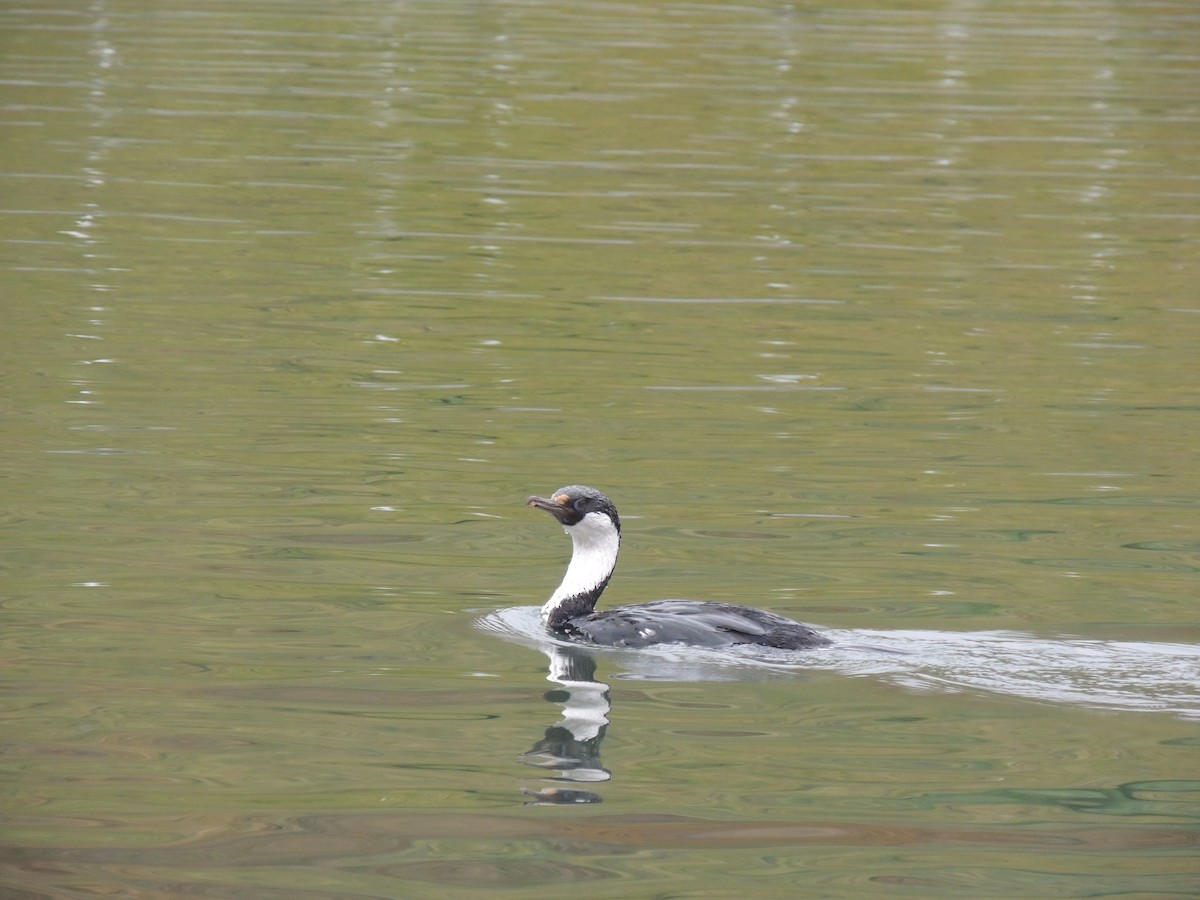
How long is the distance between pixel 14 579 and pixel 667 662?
11.0ft

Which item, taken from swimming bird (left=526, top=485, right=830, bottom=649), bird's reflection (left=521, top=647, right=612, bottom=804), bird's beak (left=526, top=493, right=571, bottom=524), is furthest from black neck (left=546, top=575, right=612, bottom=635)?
bird's beak (left=526, top=493, right=571, bottom=524)

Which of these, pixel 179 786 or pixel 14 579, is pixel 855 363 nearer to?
pixel 14 579

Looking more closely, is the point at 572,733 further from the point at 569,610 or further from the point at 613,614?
the point at 569,610

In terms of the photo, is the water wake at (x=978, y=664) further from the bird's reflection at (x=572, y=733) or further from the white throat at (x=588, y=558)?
the white throat at (x=588, y=558)

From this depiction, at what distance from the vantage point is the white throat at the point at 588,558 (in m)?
10.3

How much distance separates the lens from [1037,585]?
10922 mm

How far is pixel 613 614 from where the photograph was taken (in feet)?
32.8

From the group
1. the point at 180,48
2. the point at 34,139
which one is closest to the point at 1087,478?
the point at 34,139

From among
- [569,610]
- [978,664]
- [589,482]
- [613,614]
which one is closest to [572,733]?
[613,614]

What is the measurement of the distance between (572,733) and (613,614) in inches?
55.6

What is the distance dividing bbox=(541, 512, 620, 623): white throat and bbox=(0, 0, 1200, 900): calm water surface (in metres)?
0.24

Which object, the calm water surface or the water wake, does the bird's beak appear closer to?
the calm water surface

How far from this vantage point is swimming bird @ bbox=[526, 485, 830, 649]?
9.55 metres

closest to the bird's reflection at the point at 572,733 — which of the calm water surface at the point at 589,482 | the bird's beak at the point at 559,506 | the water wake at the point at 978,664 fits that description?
the calm water surface at the point at 589,482
